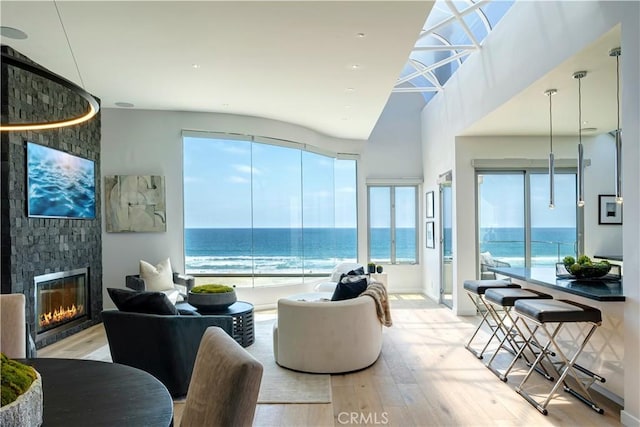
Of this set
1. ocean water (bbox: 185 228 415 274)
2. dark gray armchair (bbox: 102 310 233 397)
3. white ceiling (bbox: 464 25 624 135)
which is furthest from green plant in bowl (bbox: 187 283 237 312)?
white ceiling (bbox: 464 25 624 135)

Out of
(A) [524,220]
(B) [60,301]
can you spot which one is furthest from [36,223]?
(A) [524,220]

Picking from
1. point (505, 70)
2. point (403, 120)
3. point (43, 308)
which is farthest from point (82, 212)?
point (403, 120)

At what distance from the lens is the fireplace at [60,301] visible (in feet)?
15.5

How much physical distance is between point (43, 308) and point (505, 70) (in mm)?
5731

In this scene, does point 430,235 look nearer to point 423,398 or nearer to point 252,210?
point 252,210

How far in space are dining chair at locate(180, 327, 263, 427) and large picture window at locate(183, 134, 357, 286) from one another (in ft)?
17.2

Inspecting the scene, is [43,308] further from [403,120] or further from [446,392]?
[403,120]

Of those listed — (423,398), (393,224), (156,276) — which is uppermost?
(393,224)

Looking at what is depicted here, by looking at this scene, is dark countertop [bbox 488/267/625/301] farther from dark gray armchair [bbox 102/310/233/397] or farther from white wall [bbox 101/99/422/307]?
white wall [bbox 101/99/422/307]

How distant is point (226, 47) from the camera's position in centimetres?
393

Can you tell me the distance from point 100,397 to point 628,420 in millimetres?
3159

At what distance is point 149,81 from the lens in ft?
16.2

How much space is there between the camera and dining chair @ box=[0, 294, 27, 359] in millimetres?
2439

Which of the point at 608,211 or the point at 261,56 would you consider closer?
the point at 261,56
